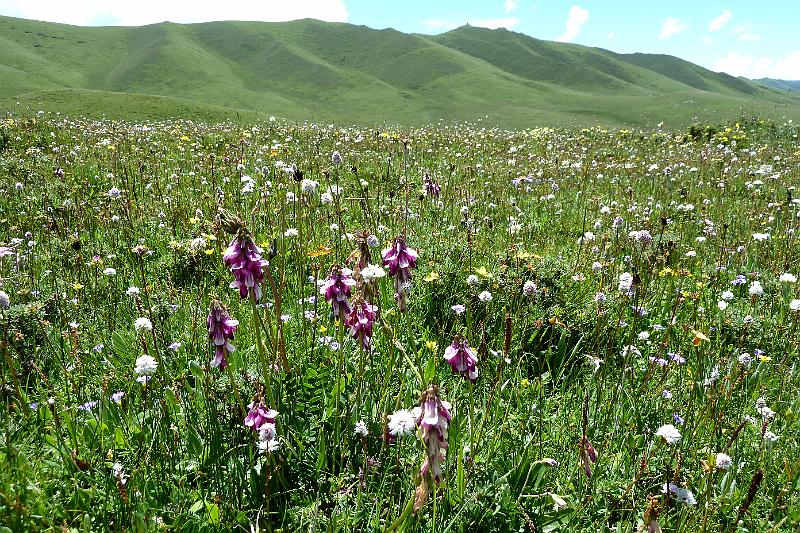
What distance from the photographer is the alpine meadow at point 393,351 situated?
2.58 meters

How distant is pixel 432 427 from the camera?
6.08ft

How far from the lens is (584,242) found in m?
6.43

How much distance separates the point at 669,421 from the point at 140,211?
6.76 meters

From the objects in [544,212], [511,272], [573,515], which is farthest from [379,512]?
[544,212]

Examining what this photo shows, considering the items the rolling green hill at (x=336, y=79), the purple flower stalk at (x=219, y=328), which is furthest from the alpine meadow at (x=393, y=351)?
the rolling green hill at (x=336, y=79)

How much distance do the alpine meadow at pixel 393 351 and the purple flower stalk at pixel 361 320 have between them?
18 millimetres

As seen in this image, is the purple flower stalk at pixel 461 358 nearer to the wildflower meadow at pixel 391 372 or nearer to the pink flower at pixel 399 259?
the wildflower meadow at pixel 391 372

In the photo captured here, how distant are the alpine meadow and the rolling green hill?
2167 cm

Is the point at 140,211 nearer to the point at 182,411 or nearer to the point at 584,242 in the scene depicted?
the point at 182,411

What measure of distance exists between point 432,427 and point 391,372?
4.20ft

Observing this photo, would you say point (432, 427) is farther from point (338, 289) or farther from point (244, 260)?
point (244, 260)

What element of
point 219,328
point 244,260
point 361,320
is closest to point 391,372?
point 361,320

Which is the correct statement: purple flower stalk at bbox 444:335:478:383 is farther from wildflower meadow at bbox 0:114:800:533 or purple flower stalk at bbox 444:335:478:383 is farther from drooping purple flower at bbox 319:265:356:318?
drooping purple flower at bbox 319:265:356:318

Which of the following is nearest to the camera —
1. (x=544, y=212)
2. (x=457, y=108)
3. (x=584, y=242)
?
(x=584, y=242)
